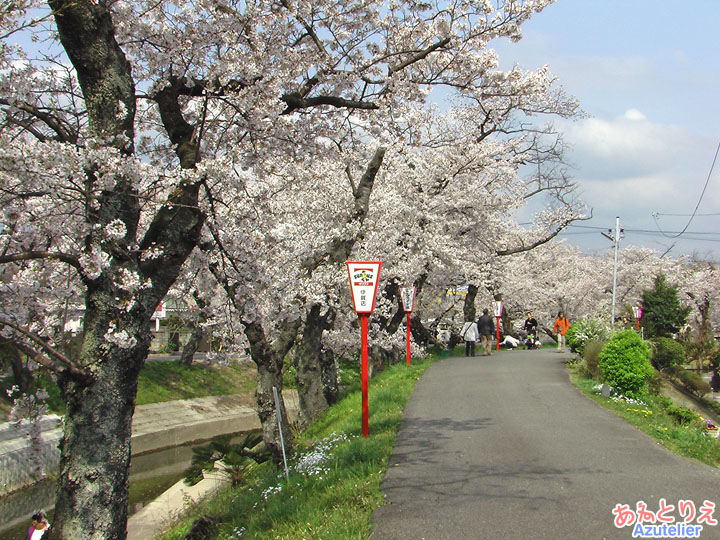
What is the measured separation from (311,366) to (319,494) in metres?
8.00

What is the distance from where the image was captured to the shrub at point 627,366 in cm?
1507

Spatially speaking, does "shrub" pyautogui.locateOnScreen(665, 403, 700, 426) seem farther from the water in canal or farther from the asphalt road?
the water in canal

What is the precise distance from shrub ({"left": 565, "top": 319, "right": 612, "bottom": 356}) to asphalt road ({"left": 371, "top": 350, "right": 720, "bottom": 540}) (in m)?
7.64

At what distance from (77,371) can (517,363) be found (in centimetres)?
1798

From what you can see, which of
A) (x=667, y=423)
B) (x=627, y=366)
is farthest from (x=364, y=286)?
(x=627, y=366)

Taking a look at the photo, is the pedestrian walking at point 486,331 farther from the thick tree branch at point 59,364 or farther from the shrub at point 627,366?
the thick tree branch at point 59,364

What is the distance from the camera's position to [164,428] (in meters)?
25.7

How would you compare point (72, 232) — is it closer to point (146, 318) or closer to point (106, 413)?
point (146, 318)

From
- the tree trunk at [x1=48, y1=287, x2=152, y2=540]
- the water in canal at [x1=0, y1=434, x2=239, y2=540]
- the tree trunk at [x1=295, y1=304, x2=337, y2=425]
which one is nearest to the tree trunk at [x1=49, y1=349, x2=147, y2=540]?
the tree trunk at [x1=48, y1=287, x2=152, y2=540]

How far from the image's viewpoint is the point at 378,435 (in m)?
10.4

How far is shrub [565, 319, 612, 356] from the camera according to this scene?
20781mm

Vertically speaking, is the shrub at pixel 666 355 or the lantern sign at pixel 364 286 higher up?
the lantern sign at pixel 364 286

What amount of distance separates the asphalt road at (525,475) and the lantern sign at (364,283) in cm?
216

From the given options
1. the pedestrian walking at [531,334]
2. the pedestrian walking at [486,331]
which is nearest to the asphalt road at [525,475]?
the pedestrian walking at [486,331]
